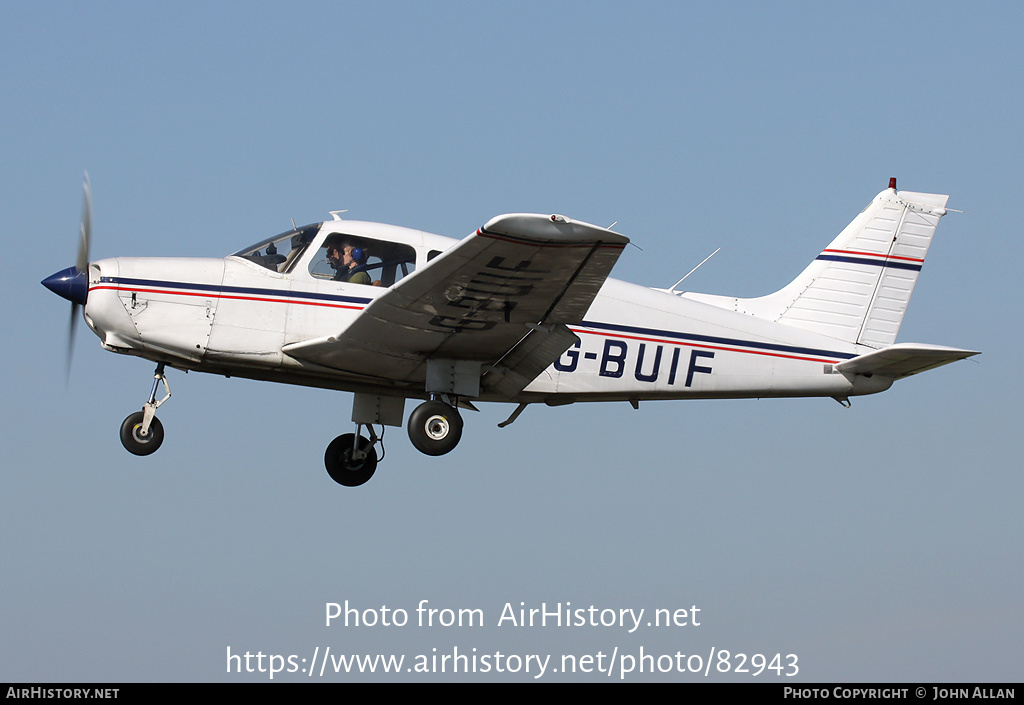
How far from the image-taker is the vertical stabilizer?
15602mm

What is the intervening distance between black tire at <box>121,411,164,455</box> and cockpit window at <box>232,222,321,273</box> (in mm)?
1967

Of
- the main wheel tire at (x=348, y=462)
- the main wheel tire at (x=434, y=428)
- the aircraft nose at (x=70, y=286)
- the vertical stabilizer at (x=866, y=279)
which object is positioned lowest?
the main wheel tire at (x=348, y=462)

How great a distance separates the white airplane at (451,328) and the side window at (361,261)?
21 millimetres

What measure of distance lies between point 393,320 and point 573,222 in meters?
2.65

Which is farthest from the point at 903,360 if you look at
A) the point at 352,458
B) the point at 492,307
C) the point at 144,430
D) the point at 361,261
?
the point at 144,430

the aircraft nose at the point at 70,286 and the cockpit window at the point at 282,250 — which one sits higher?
the cockpit window at the point at 282,250

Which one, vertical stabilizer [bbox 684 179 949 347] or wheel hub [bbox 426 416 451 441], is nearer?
wheel hub [bbox 426 416 451 441]

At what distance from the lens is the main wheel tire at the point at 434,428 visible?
1369cm

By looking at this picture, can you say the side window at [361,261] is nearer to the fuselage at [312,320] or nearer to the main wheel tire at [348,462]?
the fuselage at [312,320]

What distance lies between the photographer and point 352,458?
15.4m

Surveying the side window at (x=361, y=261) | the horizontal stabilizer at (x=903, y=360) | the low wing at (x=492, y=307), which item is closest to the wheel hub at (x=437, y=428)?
the low wing at (x=492, y=307)

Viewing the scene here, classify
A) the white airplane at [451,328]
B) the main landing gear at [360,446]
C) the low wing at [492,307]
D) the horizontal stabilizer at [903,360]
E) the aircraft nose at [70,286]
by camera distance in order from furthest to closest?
the main landing gear at [360,446] → the horizontal stabilizer at [903,360] → the aircraft nose at [70,286] → the white airplane at [451,328] → the low wing at [492,307]

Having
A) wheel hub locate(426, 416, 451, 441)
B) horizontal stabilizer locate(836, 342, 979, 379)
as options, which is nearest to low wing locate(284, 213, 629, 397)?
wheel hub locate(426, 416, 451, 441)

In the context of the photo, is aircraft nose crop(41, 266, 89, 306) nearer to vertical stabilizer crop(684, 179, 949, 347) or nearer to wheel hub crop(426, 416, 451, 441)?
wheel hub crop(426, 416, 451, 441)
